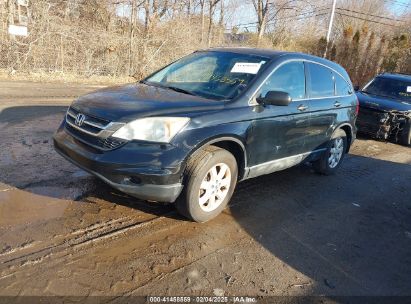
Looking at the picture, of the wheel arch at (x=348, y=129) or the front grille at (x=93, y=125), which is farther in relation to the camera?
the wheel arch at (x=348, y=129)

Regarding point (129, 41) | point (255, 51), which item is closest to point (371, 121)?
point (255, 51)

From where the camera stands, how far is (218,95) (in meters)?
4.42

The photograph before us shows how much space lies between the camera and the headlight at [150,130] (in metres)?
3.65

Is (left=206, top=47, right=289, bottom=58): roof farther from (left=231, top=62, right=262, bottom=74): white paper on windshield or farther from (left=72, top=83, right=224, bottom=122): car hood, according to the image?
(left=72, top=83, right=224, bottom=122): car hood

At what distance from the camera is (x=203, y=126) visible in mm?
3889

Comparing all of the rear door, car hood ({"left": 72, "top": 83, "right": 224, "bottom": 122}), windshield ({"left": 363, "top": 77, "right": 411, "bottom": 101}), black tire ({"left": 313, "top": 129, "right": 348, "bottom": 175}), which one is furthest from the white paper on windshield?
windshield ({"left": 363, "top": 77, "right": 411, "bottom": 101})

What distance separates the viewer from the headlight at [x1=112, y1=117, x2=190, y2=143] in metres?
3.65

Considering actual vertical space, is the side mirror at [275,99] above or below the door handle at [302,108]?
above

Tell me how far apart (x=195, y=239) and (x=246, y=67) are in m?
2.14

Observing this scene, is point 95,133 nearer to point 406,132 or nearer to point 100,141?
point 100,141

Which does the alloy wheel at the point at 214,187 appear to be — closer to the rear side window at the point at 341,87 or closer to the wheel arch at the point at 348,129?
the wheel arch at the point at 348,129

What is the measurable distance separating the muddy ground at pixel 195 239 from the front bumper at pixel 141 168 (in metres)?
0.49

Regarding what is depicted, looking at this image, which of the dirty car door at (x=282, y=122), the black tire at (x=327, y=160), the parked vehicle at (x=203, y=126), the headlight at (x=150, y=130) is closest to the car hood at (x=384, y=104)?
the black tire at (x=327, y=160)

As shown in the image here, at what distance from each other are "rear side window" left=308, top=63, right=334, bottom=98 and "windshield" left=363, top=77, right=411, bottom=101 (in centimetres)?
524
